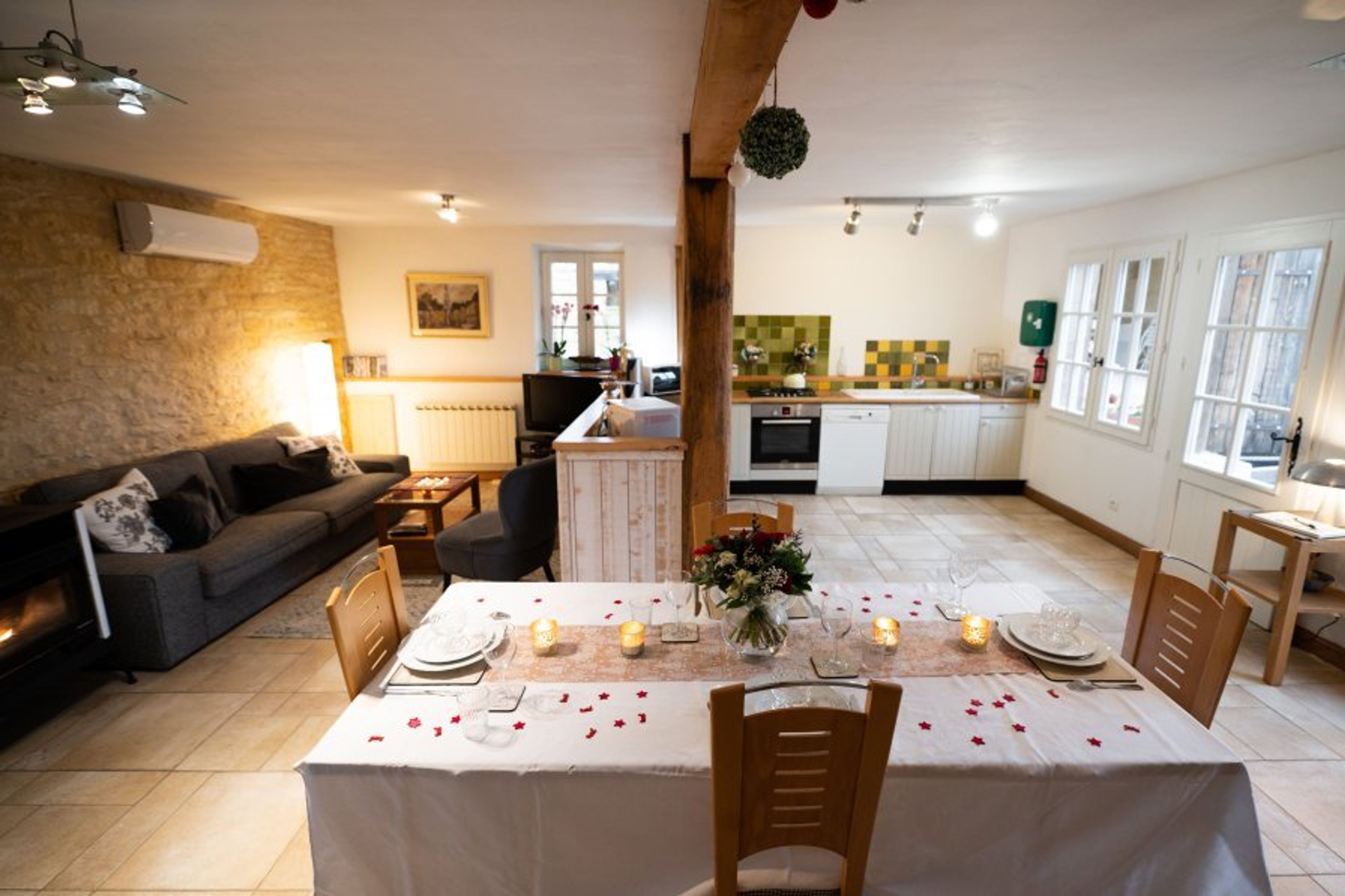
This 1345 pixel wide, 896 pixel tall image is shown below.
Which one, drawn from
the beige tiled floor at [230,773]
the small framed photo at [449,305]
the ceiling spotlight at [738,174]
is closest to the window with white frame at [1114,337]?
the beige tiled floor at [230,773]

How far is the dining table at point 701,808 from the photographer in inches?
52.2

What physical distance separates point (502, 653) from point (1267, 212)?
4413 millimetres

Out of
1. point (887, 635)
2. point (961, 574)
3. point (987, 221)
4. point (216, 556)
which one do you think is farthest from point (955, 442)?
point (216, 556)

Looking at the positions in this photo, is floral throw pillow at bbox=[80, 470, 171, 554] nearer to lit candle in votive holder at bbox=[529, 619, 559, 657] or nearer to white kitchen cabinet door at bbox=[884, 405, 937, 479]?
lit candle in votive holder at bbox=[529, 619, 559, 657]

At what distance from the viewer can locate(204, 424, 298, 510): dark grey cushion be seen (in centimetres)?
411

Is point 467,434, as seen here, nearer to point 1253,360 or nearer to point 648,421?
point 648,421

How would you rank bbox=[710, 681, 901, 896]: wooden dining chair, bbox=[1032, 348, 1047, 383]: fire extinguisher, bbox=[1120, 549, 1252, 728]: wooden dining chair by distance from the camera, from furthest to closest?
bbox=[1032, 348, 1047, 383]: fire extinguisher → bbox=[1120, 549, 1252, 728]: wooden dining chair → bbox=[710, 681, 901, 896]: wooden dining chair

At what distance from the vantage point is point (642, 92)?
2188mm

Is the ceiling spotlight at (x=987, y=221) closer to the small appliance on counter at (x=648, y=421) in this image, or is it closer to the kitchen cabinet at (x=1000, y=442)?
the kitchen cabinet at (x=1000, y=442)

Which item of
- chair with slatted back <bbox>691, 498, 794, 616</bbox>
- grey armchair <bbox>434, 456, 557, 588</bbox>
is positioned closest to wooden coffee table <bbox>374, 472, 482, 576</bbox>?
grey armchair <bbox>434, 456, 557, 588</bbox>

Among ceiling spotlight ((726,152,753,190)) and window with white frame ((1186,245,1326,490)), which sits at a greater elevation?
ceiling spotlight ((726,152,753,190))

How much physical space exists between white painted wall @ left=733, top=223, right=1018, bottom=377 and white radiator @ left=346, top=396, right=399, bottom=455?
11.9 feet

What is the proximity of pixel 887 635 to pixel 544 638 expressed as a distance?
96cm

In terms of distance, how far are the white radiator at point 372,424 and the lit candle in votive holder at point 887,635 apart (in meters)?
5.59
